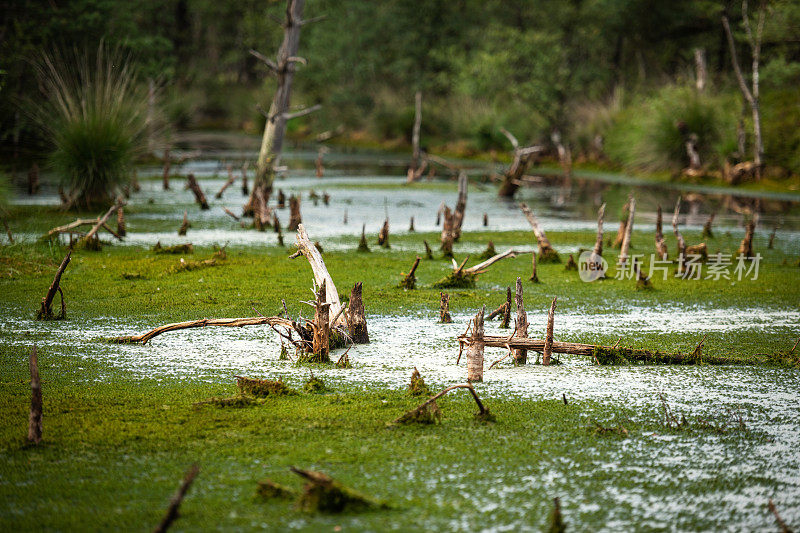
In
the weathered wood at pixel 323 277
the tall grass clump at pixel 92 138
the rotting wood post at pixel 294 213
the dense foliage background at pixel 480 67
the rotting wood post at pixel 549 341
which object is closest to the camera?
the rotting wood post at pixel 549 341

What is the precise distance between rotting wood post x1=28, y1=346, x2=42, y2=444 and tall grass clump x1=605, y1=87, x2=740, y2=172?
70.0 ft

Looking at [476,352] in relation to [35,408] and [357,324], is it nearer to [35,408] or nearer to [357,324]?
[357,324]

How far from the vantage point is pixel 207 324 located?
586cm

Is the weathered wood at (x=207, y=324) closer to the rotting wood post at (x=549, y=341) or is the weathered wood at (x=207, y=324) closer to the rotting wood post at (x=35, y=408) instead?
the rotting wood post at (x=549, y=341)

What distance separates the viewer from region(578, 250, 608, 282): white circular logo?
375 inches

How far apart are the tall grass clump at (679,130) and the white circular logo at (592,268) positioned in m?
14.5

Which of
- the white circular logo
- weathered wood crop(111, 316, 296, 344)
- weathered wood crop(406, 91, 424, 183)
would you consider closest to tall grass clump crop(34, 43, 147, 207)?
the white circular logo

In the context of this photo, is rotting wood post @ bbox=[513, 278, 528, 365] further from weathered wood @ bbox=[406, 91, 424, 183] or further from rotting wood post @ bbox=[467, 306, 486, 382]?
weathered wood @ bbox=[406, 91, 424, 183]

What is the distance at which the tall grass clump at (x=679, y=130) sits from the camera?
23.6 m

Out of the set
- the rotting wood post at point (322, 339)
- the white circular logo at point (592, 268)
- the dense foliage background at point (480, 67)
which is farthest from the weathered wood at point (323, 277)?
the dense foliage background at point (480, 67)

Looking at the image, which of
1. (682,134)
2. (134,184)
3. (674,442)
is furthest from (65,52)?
(674,442)

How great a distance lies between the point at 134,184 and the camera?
1827 cm

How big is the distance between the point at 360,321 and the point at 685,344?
7.64ft

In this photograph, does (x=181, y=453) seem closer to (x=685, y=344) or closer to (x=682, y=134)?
(x=685, y=344)
